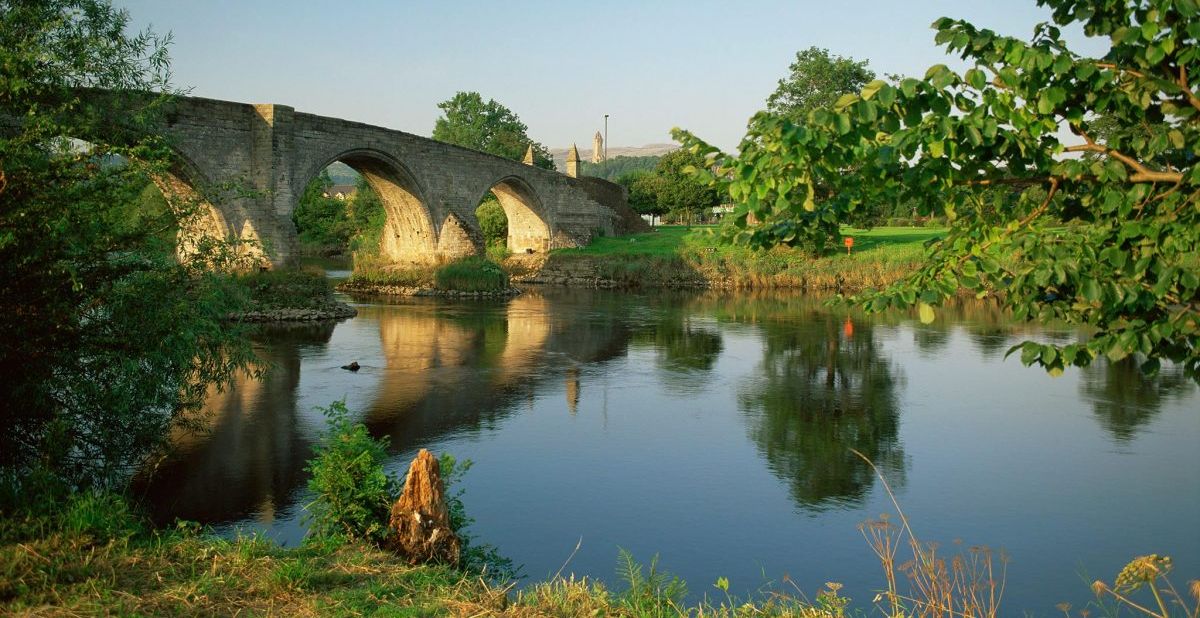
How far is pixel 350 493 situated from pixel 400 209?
31707 millimetres

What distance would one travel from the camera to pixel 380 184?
36.4 meters

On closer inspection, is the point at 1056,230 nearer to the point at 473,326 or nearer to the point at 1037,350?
the point at 1037,350

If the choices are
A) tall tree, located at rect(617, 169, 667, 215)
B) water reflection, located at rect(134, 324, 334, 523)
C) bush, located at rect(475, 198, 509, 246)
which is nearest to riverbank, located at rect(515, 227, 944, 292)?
bush, located at rect(475, 198, 509, 246)

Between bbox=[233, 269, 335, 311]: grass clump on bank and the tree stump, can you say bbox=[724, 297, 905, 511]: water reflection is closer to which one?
the tree stump

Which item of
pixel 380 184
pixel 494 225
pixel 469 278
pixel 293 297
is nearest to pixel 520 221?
pixel 494 225

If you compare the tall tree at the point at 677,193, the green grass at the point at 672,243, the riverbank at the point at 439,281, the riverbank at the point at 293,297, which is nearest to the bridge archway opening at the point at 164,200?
the riverbank at the point at 293,297

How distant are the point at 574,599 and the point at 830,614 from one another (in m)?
1.33

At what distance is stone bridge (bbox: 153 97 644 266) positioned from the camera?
24344 mm

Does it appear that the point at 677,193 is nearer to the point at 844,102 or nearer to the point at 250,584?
the point at 250,584

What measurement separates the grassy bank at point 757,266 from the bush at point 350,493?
85.4 feet

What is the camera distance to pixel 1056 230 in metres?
4.00

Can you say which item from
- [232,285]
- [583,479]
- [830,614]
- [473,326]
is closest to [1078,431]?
[583,479]

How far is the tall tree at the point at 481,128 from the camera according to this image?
241 ft

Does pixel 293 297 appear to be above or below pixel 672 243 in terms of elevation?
below
